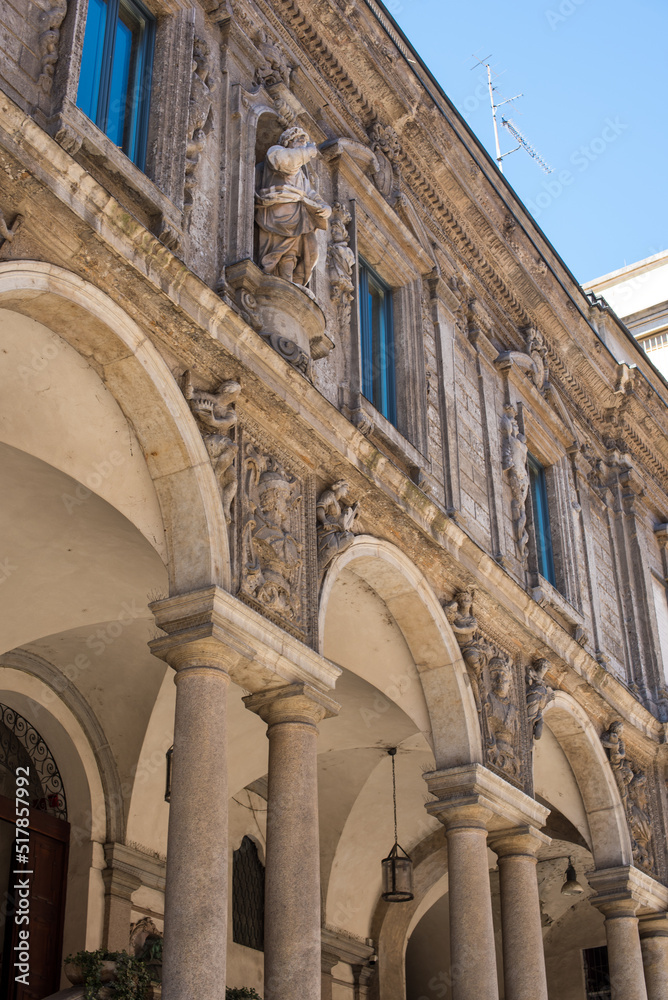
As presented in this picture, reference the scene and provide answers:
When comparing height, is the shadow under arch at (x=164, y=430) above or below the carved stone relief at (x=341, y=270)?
below

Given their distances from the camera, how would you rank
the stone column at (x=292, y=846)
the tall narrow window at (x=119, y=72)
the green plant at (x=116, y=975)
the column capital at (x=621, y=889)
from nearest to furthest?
the stone column at (x=292, y=846) < the green plant at (x=116, y=975) < the tall narrow window at (x=119, y=72) < the column capital at (x=621, y=889)

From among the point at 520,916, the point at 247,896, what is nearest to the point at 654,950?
the point at 520,916

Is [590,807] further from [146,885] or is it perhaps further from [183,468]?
[183,468]

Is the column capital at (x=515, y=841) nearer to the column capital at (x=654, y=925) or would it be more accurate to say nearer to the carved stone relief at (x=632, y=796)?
the carved stone relief at (x=632, y=796)

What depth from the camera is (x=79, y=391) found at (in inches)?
298

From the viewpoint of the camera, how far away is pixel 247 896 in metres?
12.8

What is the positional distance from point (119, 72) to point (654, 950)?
9.69 metres

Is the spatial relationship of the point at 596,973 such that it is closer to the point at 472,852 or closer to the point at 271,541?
the point at 472,852

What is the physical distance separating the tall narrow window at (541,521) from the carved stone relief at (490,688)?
93.6 inches

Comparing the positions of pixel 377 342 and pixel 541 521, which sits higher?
pixel 377 342

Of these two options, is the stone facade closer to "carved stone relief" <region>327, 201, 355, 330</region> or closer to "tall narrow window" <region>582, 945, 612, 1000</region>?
"carved stone relief" <region>327, 201, 355, 330</region>

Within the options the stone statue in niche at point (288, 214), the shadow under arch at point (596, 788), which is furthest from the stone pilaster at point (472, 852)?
the stone statue in niche at point (288, 214)

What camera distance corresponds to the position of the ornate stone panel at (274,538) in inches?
310

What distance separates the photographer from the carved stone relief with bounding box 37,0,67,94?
24.0 ft
